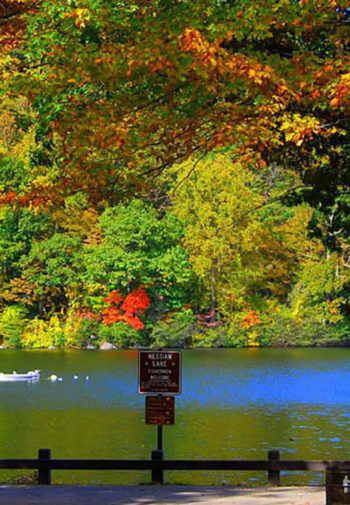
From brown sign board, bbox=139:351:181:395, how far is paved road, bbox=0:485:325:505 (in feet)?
5.70

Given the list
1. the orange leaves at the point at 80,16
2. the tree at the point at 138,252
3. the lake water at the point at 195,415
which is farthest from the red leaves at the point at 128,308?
the orange leaves at the point at 80,16

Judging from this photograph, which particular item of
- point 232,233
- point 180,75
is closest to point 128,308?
point 232,233

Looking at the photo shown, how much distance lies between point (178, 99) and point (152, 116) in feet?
2.06

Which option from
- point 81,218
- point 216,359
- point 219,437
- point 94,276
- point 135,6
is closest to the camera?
point 135,6

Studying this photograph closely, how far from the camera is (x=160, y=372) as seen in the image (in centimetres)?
1939

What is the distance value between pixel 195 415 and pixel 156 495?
78.7 ft

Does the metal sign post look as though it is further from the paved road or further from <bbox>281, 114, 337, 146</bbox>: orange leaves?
<bbox>281, 114, 337, 146</bbox>: orange leaves

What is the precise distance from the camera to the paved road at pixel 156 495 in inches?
643

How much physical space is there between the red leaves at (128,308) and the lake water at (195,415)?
1210 centimetres

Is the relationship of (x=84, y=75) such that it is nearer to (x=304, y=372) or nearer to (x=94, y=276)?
(x=304, y=372)

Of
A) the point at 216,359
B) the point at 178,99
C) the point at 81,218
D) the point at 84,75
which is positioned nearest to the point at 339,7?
the point at 178,99

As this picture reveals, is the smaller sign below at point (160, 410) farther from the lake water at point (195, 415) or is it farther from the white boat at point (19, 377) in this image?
the white boat at point (19, 377)

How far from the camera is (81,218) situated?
87312mm

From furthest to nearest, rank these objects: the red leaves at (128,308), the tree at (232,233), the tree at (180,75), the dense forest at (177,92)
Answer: the tree at (232,233) < the red leaves at (128,308) < the dense forest at (177,92) < the tree at (180,75)
